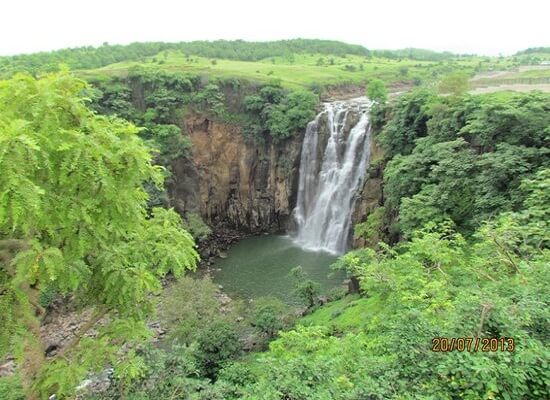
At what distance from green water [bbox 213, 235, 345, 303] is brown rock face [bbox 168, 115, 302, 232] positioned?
11.5 ft

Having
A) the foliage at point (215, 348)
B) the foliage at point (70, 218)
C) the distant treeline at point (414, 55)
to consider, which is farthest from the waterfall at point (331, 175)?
the distant treeline at point (414, 55)

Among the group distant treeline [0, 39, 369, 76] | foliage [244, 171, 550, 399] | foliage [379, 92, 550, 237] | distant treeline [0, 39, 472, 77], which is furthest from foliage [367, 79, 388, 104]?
distant treeline [0, 39, 369, 76]

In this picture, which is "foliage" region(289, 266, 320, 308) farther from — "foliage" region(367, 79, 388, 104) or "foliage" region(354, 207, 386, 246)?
"foliage" region(367, 79, 388, 104)

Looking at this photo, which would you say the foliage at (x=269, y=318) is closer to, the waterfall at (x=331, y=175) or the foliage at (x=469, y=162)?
the foliage at (x=469, y=162)

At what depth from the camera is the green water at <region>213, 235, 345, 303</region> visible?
26.8 m

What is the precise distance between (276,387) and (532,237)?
8519 mm

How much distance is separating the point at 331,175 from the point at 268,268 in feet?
31.0

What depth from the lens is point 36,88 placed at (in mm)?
6688

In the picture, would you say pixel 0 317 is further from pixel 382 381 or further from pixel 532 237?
pixel 532 237

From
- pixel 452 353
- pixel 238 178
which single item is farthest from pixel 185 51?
pixel 452 353

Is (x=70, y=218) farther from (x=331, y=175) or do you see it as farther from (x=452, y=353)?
(x=331, y=175)

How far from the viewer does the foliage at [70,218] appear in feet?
19.9

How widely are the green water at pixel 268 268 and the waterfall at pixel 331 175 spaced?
5.93 ft

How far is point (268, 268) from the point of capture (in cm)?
2975
